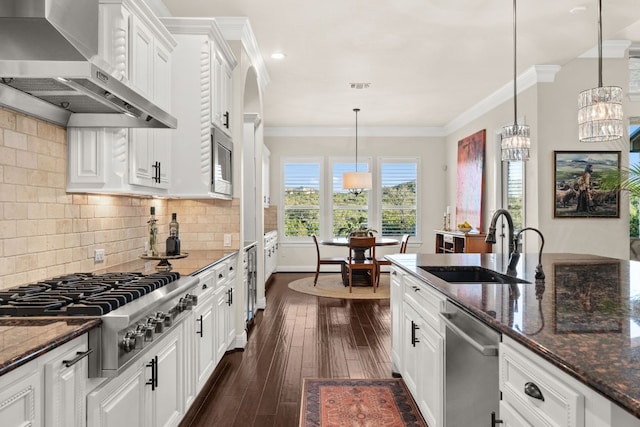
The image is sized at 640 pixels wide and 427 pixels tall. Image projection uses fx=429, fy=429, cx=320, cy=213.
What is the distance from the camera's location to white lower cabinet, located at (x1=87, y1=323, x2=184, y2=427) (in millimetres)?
1535

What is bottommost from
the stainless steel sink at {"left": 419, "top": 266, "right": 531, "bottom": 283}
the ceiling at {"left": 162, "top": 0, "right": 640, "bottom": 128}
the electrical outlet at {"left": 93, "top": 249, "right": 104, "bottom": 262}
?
the stainless steel sink at {"left": 419, "top": 266, "right": 531, "bottom": 283}

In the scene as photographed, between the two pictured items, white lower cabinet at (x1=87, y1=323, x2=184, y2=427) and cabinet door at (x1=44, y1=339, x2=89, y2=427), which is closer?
cabinet door at (x1=44, y1=339, x2=89, y2=427)

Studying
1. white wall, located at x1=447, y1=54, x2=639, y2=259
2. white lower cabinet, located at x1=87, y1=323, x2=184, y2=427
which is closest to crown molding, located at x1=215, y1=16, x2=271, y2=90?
white lower cabinet, located at x1=87, y1=323, x2=184, y2=427

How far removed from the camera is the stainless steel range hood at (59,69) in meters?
1.62

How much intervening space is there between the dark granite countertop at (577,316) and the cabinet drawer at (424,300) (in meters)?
0.07

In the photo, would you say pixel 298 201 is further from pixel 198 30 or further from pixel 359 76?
pixel 198 30

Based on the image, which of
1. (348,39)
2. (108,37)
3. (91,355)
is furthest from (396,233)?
(91,355)

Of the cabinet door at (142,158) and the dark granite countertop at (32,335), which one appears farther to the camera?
the cabinet door at (142,158)

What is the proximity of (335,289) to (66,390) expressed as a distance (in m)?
5.78

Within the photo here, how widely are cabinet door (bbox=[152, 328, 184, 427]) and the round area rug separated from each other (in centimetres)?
419

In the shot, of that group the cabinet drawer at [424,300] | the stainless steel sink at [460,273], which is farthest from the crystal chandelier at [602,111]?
the cabinet drawer at [424,300]

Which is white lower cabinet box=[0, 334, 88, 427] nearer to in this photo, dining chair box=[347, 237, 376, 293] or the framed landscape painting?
dining chair box=[347, 237, 376, 293]

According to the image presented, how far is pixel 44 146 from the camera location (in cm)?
228

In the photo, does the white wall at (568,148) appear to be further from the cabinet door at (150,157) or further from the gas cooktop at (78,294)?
the gas cooktop at (78,294)
